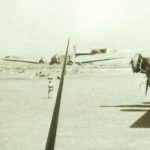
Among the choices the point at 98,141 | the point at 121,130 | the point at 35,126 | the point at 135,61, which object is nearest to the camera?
the point at 98,141

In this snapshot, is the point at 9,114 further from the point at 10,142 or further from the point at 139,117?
the point at 10,142

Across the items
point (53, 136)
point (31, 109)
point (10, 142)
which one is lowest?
point (31, 109)

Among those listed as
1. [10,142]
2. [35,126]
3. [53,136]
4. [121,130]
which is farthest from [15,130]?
[53,136]

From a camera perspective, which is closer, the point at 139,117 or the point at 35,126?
the point at 35,126

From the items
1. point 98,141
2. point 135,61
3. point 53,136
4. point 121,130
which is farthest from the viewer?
point 135,61

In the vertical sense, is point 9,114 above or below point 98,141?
below

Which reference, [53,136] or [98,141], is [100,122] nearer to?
[98,141]

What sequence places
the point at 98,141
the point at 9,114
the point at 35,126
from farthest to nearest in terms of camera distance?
the point at 9,114
the point at 35,126
the point at 98,141

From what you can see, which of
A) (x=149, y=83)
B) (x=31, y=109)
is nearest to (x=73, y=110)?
(x=31, y=109)

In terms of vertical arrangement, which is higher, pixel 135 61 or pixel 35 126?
pixel 135 61
